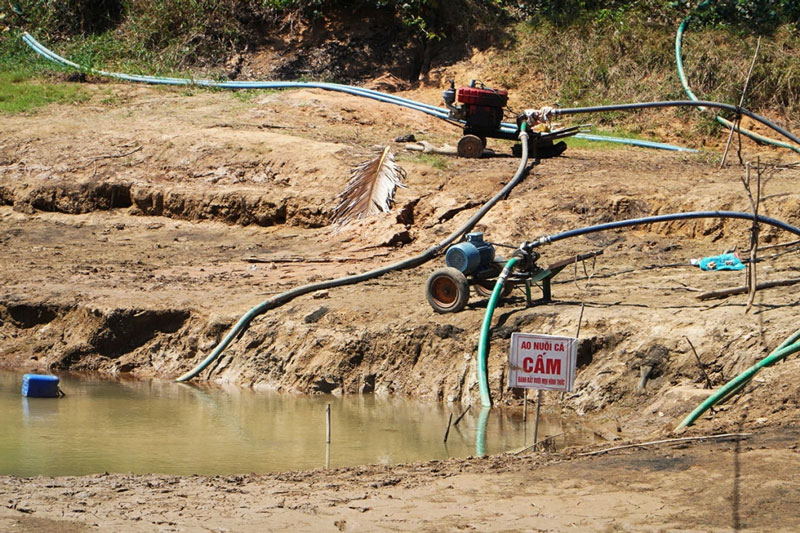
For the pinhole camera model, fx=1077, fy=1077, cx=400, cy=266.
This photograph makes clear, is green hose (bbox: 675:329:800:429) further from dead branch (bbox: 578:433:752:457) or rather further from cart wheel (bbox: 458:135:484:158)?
cart wheel (bbox: 458:135:484:158)

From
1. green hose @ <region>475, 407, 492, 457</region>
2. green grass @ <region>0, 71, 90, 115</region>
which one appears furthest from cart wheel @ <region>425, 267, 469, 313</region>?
green grass @ <region>0, 71, 90, 115</region>

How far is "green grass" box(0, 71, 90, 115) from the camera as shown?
1900cm

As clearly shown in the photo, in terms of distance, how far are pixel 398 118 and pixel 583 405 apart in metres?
9.25

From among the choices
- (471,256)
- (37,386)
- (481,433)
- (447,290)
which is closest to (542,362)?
Answer: (481,433)

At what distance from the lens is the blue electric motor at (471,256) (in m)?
10.8

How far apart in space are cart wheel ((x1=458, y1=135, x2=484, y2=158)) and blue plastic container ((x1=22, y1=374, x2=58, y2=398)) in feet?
23.4

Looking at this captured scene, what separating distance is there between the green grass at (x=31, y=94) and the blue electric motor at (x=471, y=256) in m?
10.6

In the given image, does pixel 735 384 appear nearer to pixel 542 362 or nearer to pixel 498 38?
pixel 542 362

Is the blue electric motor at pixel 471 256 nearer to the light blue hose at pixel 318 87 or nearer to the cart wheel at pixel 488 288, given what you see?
the cart wheel at pixel 488 288

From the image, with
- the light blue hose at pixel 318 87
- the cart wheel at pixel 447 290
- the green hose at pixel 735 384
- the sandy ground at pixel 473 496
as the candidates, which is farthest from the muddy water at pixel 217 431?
the light blue hose at pixel 318 87

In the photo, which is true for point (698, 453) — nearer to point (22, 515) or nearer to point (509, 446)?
point (509, 446)

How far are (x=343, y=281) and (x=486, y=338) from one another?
8.36ft

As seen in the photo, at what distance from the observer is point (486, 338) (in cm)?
1020

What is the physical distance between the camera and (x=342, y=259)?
44.2ft
